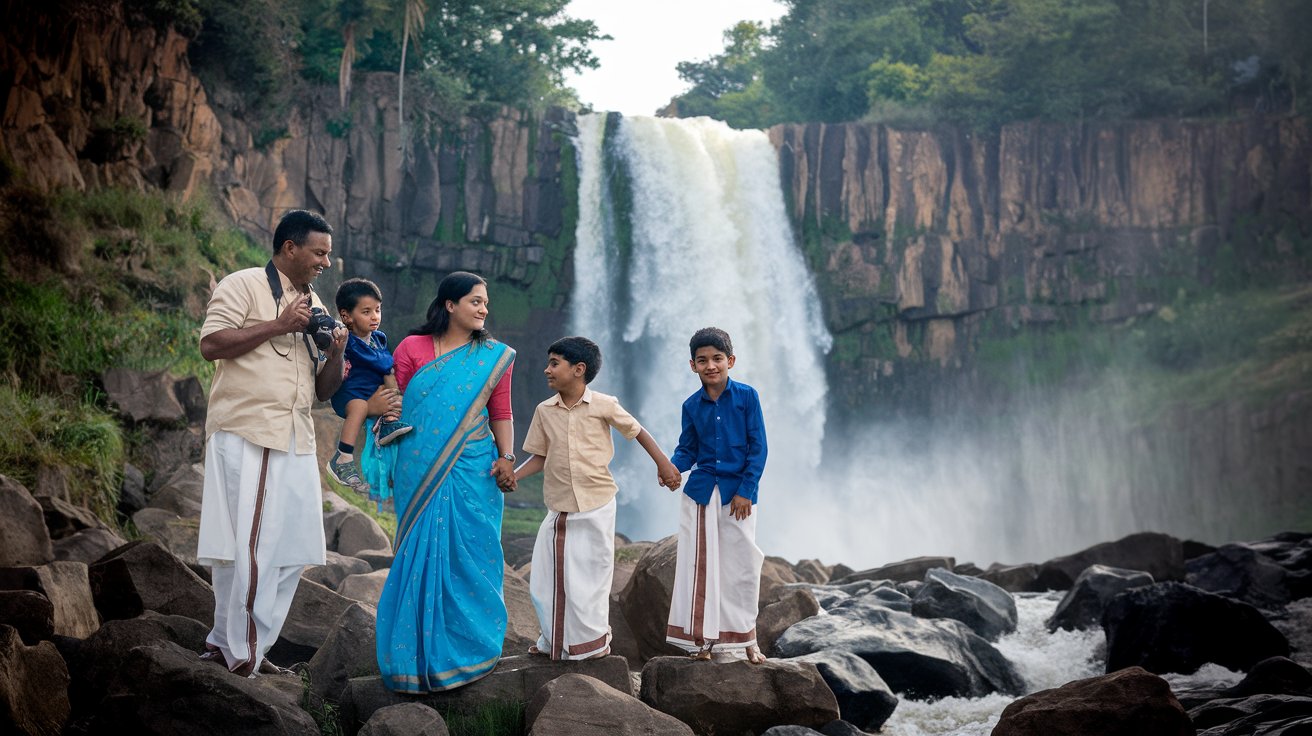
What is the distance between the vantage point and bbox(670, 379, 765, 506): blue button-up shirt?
6133mm

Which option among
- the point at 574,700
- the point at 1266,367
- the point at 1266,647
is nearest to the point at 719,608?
the point at 574,700

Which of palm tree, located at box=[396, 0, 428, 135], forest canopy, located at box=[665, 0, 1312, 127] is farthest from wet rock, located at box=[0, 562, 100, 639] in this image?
forest canopy, located at box=[665, 0, 1312, 127]

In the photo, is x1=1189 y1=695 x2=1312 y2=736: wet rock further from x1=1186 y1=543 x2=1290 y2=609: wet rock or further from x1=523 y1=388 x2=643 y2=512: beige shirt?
x1=1186 y1=543 x2=1290 y2=609: wet rock

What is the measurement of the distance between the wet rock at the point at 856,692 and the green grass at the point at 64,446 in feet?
20.5

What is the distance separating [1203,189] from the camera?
101ft

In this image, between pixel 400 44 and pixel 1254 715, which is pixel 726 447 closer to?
pixel 1254 715

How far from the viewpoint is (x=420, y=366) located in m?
5.50

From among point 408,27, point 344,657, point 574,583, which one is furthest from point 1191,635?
point 408,27

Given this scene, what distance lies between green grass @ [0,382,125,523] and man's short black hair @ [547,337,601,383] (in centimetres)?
576

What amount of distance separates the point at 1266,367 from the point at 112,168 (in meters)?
25.4

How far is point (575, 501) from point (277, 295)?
170 centimetres

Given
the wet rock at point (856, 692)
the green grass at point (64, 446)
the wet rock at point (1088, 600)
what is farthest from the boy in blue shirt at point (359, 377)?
the wet rock at point (1088, 600)

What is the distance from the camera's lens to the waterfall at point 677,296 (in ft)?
90.4

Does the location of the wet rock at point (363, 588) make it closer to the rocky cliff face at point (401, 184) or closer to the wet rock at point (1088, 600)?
the wet rock at point (1088, 600)
